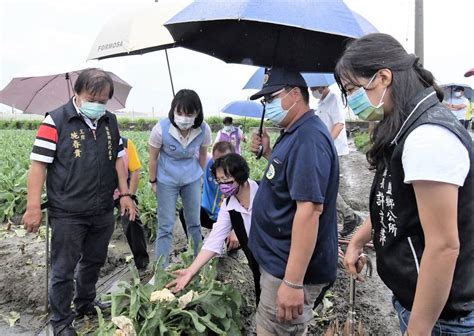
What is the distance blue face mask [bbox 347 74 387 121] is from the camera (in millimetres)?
1545

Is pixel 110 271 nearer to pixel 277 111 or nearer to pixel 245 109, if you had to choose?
pixel 277 111

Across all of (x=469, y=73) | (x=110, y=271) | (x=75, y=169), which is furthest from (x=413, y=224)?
(x=469, y=73)

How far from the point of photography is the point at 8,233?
5.84 m

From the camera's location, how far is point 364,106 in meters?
1.58

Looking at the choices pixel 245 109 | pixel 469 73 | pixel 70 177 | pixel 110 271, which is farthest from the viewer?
pixel 469 73

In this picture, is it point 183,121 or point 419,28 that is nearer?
point 183,121

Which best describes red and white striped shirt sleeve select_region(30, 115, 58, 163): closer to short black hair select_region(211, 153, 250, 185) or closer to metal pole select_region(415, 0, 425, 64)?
short black hair select_region(211, 153, 250, 185)

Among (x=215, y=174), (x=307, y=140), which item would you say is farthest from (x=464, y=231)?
(x=215, y=174)

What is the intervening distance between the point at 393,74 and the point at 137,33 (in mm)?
3059

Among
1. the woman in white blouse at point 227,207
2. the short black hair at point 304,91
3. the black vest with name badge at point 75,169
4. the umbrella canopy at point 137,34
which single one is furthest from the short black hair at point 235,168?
the umbrella canopy at point 137,34

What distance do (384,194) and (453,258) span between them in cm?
32

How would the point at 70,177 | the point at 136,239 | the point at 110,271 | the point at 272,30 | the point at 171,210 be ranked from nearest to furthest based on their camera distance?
the point at 272,30
the point at 70,177
the point at 171,210
the point at 136,239
the point at 110,271

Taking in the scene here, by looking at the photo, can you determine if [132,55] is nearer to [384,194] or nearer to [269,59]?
[269,59]

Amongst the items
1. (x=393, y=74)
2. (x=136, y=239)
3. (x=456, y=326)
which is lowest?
(x=136, y=239)
